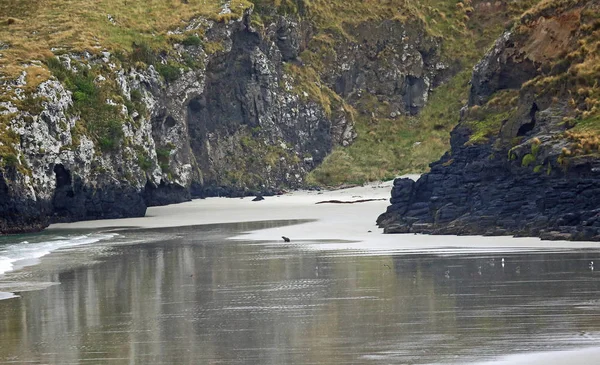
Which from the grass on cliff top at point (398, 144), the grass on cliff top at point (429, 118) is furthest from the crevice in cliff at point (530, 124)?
the grass on cliff top at point (398, 144)

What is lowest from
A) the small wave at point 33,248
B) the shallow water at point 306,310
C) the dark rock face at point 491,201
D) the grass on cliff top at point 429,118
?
the shallow water at point 306,310

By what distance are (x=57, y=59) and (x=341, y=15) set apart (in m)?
48.2

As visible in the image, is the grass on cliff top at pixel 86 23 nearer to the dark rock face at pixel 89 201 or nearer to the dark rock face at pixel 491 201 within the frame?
the dark rock face at pixel 89 201

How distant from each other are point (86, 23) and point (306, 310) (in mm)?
64213

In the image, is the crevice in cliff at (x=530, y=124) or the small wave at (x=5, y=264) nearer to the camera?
the small wave at (x=5, y=264)

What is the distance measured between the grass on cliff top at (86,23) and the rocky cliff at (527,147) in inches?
1236

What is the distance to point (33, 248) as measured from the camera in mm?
46688

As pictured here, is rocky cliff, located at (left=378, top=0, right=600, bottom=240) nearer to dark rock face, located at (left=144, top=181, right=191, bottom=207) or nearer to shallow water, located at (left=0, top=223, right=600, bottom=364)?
shallow water, located at (left=0, top=223, right=600, bottom=364)

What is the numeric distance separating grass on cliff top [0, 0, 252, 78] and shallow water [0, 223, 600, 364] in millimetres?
38628

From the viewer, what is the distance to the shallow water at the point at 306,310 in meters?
18.8

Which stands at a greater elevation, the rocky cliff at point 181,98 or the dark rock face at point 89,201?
the rocky cliff at point 181,98

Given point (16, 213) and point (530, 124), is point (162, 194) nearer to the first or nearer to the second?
point (16, 213)

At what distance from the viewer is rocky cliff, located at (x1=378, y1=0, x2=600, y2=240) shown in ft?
127

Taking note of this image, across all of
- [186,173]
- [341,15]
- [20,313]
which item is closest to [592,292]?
[20,313]
